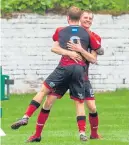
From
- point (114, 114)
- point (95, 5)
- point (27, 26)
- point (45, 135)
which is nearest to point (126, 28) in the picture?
point (95, 5)

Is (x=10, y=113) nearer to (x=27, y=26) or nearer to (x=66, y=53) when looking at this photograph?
(x=27, y=26)

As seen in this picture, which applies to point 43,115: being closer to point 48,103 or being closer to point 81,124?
point 48,103

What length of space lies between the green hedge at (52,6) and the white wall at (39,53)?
0.66 feet

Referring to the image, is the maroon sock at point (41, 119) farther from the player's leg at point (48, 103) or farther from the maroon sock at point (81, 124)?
the maroon sock at point (81, 124)

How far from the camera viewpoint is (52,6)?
1653 centimetres

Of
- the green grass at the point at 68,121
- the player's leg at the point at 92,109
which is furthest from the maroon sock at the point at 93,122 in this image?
the green grass at the point at 68,121

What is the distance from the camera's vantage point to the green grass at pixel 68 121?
9430 mm

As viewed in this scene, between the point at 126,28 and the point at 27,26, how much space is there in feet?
6.93

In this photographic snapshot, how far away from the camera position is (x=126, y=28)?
1648 cm

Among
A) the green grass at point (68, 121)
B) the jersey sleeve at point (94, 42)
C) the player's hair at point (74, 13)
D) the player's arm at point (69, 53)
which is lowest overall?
the green grass at point (68, 121)

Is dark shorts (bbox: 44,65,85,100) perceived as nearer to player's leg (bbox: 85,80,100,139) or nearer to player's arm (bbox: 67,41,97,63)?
player's arm (bbox: 67,41,97,63)

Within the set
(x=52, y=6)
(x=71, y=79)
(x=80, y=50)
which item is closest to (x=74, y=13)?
(x=80, y=50)

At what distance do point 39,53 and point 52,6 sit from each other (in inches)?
42.5

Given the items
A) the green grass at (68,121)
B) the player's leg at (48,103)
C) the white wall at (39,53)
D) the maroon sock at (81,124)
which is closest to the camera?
the maroon sock at (81,124)
